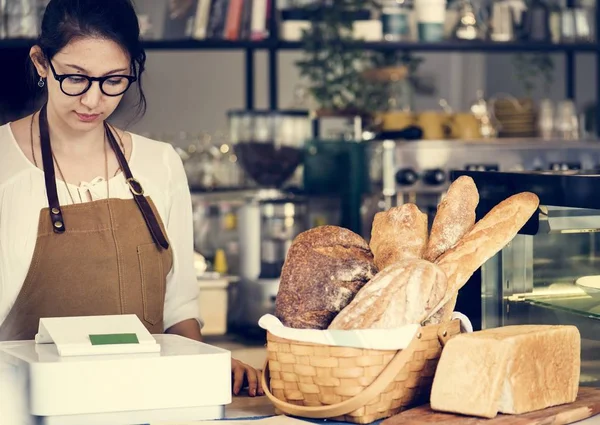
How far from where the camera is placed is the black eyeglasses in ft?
6.37

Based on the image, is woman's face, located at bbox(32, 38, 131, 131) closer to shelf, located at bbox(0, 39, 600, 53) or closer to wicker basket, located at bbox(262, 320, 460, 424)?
wicker basket, located at bbox(262, 320, 460, 424)

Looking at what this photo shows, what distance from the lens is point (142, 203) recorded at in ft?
6.93

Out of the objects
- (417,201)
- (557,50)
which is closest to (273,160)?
(417,201)

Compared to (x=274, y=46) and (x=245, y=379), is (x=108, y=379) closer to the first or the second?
(x=245, y=379)

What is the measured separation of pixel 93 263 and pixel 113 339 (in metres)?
0.67

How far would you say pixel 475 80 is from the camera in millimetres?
7195

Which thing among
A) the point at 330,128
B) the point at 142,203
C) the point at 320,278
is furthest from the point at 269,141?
the point at 320,278

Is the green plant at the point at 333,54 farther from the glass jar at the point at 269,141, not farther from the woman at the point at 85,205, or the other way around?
the woman at the point at 85,205

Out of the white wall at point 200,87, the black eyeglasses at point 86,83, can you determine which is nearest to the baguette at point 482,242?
the black eyeglasses at point 86,83

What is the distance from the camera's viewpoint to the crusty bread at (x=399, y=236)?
1.52 meters

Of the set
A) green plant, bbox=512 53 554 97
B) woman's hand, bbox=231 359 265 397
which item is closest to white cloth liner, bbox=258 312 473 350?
woman's hand, bbox=231 359 265 397

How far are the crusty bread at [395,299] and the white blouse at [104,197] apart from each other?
828 millimetres

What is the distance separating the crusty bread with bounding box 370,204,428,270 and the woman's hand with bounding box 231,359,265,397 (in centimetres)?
31

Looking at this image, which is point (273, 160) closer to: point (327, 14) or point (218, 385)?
point (327, 14)
